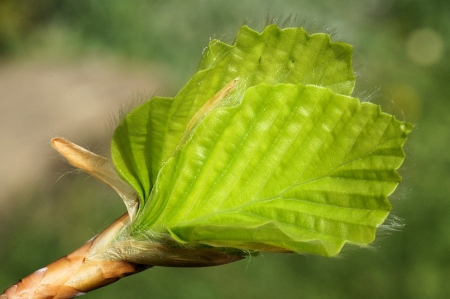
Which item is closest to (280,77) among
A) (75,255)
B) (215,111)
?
(215,111)

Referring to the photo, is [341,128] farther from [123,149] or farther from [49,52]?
[49,52]

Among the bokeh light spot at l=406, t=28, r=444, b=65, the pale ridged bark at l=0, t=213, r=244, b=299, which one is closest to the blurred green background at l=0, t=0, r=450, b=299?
the bokeh light spot at l=406, t=28, r=444, b=65

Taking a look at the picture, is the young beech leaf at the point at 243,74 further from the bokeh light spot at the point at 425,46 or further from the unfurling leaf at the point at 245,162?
the bokeh light spot at the point at 425,46

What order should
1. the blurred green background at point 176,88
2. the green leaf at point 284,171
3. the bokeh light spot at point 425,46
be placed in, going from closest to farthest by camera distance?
the green leaf at point 284,171, the blurred green background at point 176,88, the bokeh light spot at point 425,46

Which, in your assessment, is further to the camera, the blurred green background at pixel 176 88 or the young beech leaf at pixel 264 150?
the blurred green background at pixel 176 88

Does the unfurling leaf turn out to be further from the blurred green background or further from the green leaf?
the blurred green background

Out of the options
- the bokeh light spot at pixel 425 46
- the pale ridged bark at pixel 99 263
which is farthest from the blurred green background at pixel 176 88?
the pale ridged bark at pixel 99 263
